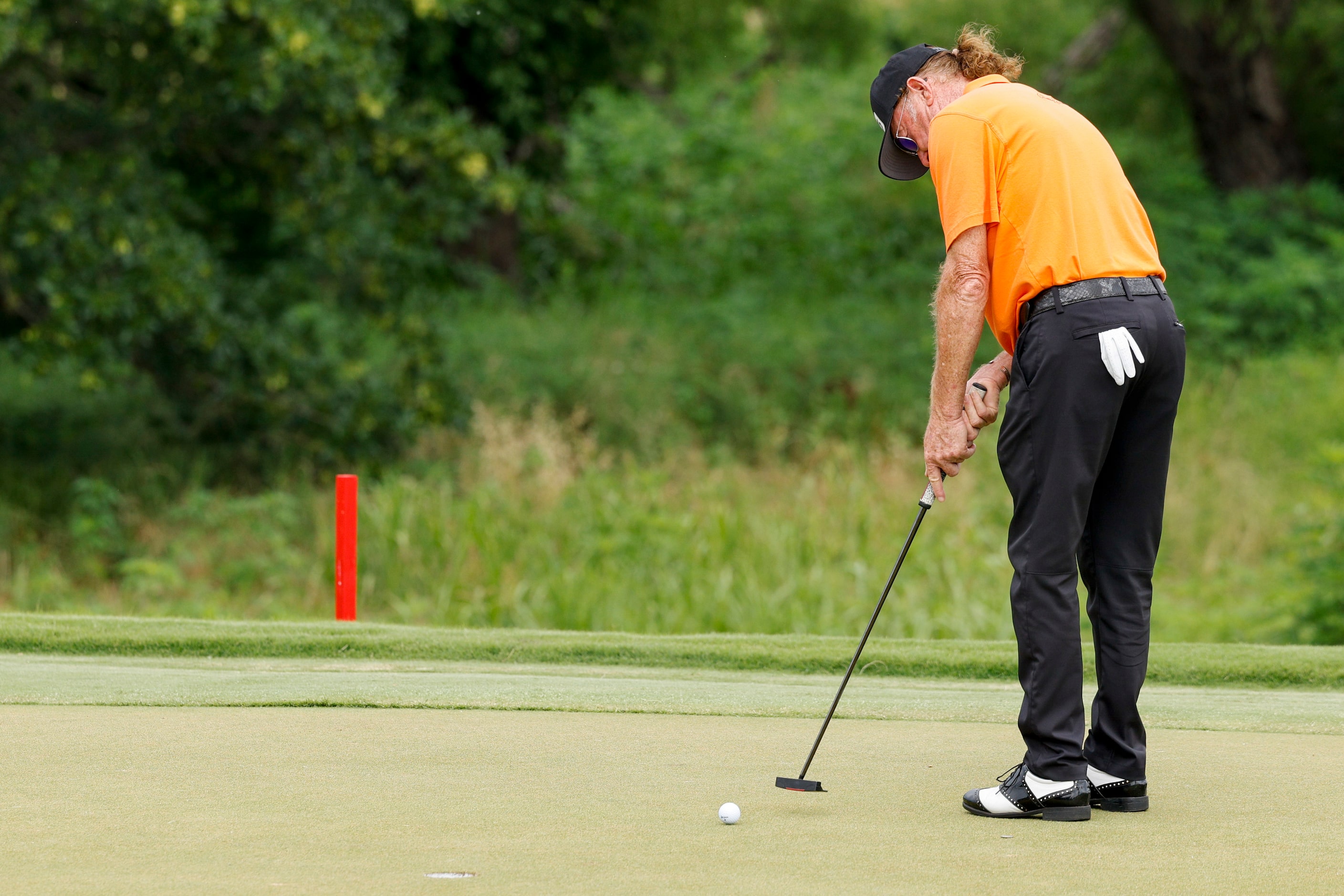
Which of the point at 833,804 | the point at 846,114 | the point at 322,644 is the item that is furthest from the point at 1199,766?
the point at 846,114

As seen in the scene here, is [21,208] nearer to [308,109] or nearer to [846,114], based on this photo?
[308,109]

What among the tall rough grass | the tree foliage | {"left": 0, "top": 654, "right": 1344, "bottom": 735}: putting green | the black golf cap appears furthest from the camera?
the tree foliage

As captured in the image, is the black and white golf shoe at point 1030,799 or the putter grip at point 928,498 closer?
the black and white golf shoe at point 1030,799

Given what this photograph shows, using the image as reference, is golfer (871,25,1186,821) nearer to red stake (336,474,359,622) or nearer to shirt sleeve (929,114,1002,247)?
shirt sleeve (929,114,1002,247)

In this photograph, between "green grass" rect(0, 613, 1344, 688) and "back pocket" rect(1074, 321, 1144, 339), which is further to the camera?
"green grass" rect(0, 613, 1344, 688)

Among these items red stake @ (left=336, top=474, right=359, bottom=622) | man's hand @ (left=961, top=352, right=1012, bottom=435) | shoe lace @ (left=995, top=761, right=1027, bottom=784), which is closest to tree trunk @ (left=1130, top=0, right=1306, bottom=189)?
red stake @ (left=336, top=474, right=359, bottom=622)

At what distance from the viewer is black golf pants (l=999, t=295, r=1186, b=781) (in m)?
3.51

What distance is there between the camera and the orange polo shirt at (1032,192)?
3.53m

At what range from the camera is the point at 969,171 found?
3545 millimetres

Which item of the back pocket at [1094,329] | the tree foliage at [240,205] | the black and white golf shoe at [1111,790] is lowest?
the black and white golf shoe at [1111,790]

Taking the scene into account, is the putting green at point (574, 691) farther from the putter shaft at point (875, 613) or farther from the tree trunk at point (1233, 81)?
the tree trunk at point (1233, 81)

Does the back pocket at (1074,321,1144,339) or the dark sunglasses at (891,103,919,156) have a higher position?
the dark sunglasses at (891,103,919,156)

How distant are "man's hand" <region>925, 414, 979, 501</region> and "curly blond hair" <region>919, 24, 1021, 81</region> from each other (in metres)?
0.85

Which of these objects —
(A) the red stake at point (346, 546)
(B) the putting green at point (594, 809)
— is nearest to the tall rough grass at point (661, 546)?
(A) the red stake at point (346, 546)
